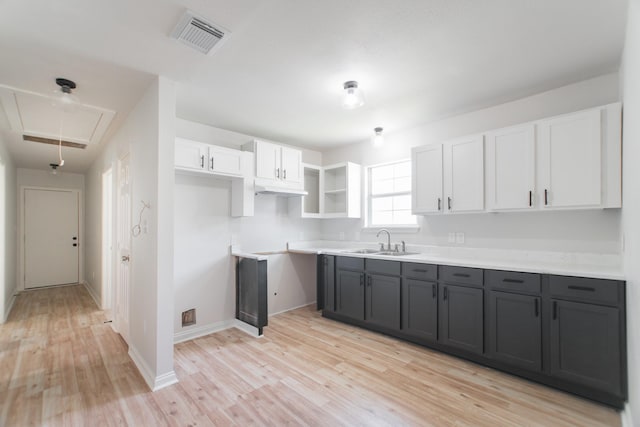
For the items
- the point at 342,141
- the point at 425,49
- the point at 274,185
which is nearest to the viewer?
the point at 425,49

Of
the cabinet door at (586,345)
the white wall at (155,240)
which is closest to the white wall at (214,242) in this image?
the white wall at (155,240)

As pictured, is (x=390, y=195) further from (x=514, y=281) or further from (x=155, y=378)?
(x=155, y=378)

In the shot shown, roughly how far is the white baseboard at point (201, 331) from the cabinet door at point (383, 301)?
1744 millimetres

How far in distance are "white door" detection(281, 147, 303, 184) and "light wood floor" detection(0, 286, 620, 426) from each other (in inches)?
78.0

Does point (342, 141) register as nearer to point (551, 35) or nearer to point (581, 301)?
point (551, 35)

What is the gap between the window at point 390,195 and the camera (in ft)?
13.3

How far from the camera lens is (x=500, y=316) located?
2572 mm

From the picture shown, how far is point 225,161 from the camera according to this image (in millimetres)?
3451

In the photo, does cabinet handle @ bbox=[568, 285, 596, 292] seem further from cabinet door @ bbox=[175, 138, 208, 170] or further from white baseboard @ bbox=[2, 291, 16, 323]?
white baseboard @ bbox=[2, 291, 16, 323]

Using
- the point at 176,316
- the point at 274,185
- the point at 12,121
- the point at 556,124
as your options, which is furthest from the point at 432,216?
the point at 12,121

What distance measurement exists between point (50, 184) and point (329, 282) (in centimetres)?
638

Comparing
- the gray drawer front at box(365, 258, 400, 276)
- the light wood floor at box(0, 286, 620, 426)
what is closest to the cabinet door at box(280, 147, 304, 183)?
the gray drawer front at box(365, 258, 400, 276)

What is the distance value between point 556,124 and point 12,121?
548cm

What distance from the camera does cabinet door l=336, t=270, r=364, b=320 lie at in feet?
12.0
